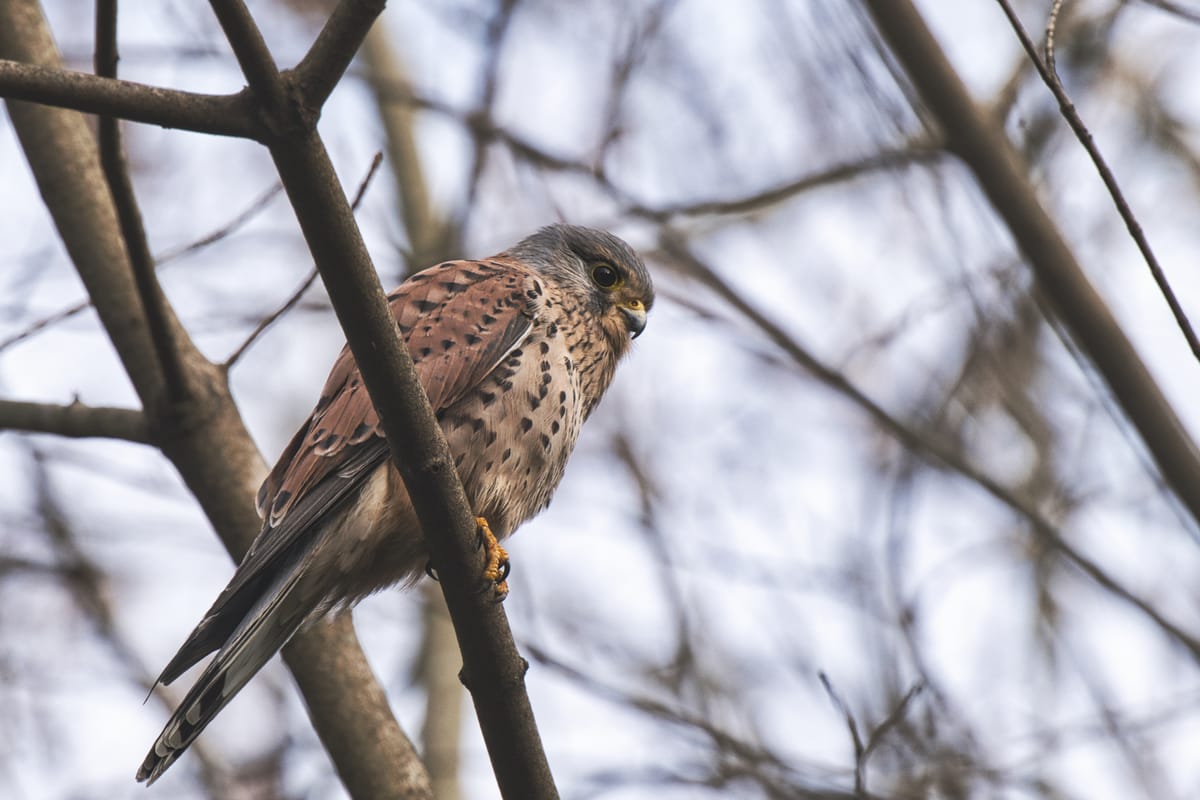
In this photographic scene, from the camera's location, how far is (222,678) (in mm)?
2844

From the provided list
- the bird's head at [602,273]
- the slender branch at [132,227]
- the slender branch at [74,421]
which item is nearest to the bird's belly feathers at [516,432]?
the bird's head at [602,273]

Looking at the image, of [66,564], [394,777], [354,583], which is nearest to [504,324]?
[354,583]

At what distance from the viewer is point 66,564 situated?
22.5 feet

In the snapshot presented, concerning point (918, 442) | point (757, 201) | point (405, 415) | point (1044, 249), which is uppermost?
point (757, 201)

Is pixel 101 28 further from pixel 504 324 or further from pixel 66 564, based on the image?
pixel 66 564

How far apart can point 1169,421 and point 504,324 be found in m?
1.68

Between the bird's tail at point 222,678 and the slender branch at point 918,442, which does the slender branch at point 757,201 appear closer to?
the slender branch at point 918,442

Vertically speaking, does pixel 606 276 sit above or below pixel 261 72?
above

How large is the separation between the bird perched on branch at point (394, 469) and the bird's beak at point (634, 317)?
0.64ft

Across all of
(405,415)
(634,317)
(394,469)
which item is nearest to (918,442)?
(634,317)

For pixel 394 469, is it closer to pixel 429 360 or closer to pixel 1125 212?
pixel 429 360

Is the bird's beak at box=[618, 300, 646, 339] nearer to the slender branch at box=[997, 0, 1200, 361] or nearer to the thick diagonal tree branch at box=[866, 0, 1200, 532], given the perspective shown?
the thick diagonal tree branch at box=[866, 0, 1200, 532]

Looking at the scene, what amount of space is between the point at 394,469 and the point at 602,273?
4.18ft

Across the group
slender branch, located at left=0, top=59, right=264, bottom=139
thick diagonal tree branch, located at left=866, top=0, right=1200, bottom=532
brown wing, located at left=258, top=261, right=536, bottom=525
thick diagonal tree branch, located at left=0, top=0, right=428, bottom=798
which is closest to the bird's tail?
brown wing, located at left=258, top=261, right=536, bottom=525
